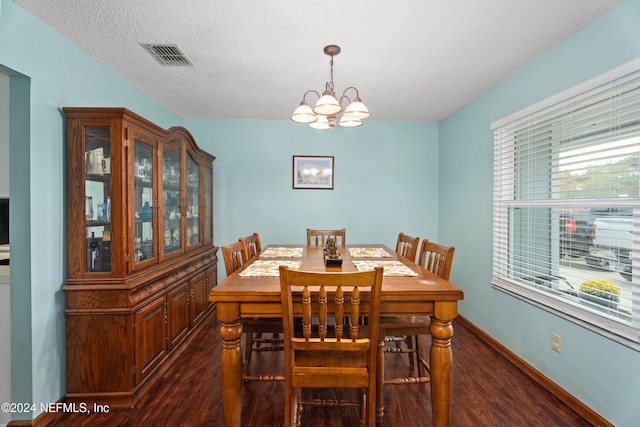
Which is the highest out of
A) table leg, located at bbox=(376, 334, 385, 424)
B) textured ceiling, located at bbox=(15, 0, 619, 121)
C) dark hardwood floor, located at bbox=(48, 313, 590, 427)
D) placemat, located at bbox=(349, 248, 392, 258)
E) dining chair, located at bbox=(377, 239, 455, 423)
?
textured ceiling, located at bbox=(15, 0, 619, 121)

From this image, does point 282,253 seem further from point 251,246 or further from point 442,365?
point 442,365

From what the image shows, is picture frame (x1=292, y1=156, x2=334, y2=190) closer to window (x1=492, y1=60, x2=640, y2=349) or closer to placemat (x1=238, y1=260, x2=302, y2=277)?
placemat (x1=238, y1=260, x2=302, y2=277)

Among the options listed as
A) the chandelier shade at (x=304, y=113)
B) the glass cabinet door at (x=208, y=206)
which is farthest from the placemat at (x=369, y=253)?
the glass cabinet door at (x=208, y=206)

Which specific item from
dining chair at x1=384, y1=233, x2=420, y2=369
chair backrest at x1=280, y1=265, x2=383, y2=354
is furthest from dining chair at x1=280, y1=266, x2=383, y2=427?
dining chair at x1=384, y1=233, x2=420, y2=369

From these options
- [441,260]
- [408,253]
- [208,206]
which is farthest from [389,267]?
[208,206]

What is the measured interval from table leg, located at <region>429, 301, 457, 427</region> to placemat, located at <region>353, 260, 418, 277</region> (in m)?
0.32

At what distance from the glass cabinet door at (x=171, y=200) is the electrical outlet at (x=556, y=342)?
10.1ft

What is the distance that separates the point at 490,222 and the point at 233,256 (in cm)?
242

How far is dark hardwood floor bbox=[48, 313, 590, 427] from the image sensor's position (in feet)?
5.89

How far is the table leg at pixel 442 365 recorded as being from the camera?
1.55 m

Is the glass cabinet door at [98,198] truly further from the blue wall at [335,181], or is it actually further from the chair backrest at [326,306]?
the blue wall at [335,181]

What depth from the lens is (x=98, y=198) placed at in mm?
1979

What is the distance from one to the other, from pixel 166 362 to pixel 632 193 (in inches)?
131

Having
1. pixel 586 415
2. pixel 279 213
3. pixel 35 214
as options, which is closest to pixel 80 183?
pixel 35 214
